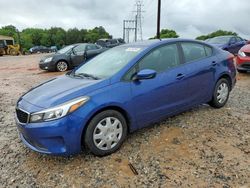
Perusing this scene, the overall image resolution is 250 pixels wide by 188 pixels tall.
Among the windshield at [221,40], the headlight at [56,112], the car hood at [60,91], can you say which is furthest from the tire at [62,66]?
the headlight at [56,112]

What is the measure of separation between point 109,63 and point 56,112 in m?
1.44

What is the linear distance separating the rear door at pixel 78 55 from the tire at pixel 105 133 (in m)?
10.2

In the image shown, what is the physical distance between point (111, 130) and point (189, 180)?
46.9 inches

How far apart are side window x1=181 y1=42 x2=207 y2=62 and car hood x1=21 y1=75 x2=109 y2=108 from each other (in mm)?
1782

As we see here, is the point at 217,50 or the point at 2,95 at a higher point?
the point at 217,50

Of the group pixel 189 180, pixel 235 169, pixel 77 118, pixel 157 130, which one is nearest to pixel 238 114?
pixel 157 130

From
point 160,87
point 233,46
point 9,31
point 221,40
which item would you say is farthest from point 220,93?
point 9,31

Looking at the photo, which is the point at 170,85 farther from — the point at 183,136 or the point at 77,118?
Result: the point at 77,118

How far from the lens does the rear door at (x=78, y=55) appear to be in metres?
13.7

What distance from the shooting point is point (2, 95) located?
8.18m

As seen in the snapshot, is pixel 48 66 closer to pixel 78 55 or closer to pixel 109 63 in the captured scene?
pixel 78 55

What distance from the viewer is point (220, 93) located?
5.52 meters

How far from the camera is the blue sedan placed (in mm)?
3494

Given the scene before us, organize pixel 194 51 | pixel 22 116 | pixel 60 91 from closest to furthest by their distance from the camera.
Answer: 1. pixel 22 116
2. pixel 60 91
3. pixel 194 51
